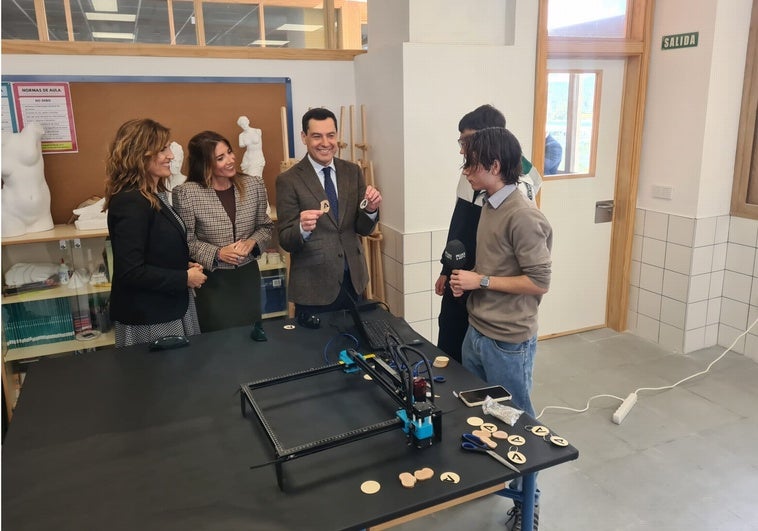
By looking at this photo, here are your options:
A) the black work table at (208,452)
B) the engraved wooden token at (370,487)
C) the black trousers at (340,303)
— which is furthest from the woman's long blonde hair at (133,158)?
the engraved wooden token at (370,487)

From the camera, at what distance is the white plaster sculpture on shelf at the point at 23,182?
2.92 metres

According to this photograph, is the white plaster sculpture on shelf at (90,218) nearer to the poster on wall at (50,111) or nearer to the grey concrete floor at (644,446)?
the poster on wall at (50,111)

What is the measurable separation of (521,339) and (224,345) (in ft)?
3.47

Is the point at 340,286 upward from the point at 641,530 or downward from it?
upward

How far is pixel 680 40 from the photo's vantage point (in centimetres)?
352

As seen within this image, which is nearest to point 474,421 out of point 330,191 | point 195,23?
point 330,191

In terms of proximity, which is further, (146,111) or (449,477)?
(146,111)

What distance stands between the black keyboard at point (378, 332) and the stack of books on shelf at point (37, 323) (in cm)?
205

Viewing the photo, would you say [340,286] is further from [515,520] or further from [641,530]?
[641,530]

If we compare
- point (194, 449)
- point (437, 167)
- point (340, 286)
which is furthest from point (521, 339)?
point (437, 167)

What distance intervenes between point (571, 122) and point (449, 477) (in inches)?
121

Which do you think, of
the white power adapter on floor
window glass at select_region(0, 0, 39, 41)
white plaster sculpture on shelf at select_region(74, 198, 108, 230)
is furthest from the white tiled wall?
window glass at select_region(0, 0, 39, 41)

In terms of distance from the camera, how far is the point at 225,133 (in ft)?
11.4

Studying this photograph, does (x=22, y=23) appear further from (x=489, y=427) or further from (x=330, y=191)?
(x=489, y=427)
